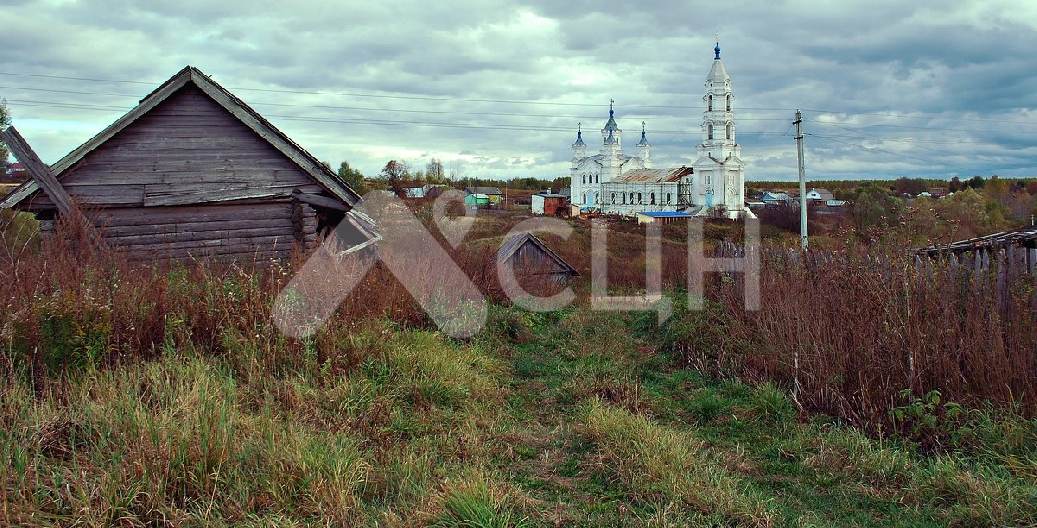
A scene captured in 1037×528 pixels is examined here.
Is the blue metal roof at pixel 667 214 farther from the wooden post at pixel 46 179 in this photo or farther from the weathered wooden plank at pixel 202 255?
the wooden post at pixel 46 179

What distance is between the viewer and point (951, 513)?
401 cm

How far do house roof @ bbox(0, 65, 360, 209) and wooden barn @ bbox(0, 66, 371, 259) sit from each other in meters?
0.02

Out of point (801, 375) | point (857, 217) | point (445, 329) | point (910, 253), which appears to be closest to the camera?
point (801, 375)

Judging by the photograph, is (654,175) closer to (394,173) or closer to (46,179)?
(394,173)

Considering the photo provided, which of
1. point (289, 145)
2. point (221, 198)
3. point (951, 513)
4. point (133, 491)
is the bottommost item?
point (951, 513)

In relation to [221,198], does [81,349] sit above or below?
below

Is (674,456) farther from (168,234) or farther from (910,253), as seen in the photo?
(168,234)

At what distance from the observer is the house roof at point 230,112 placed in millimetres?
10938

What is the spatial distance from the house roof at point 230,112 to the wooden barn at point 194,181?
17mm

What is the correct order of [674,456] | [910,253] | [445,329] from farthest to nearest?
[445,329]
[910,253]
[674,456]

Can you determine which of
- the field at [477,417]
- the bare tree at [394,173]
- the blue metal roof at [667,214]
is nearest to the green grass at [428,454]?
the field at [477,417]

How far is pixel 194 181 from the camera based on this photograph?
472 inches

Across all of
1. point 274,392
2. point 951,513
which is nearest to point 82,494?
point 274,392

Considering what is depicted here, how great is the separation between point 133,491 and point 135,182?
32.3 ft
